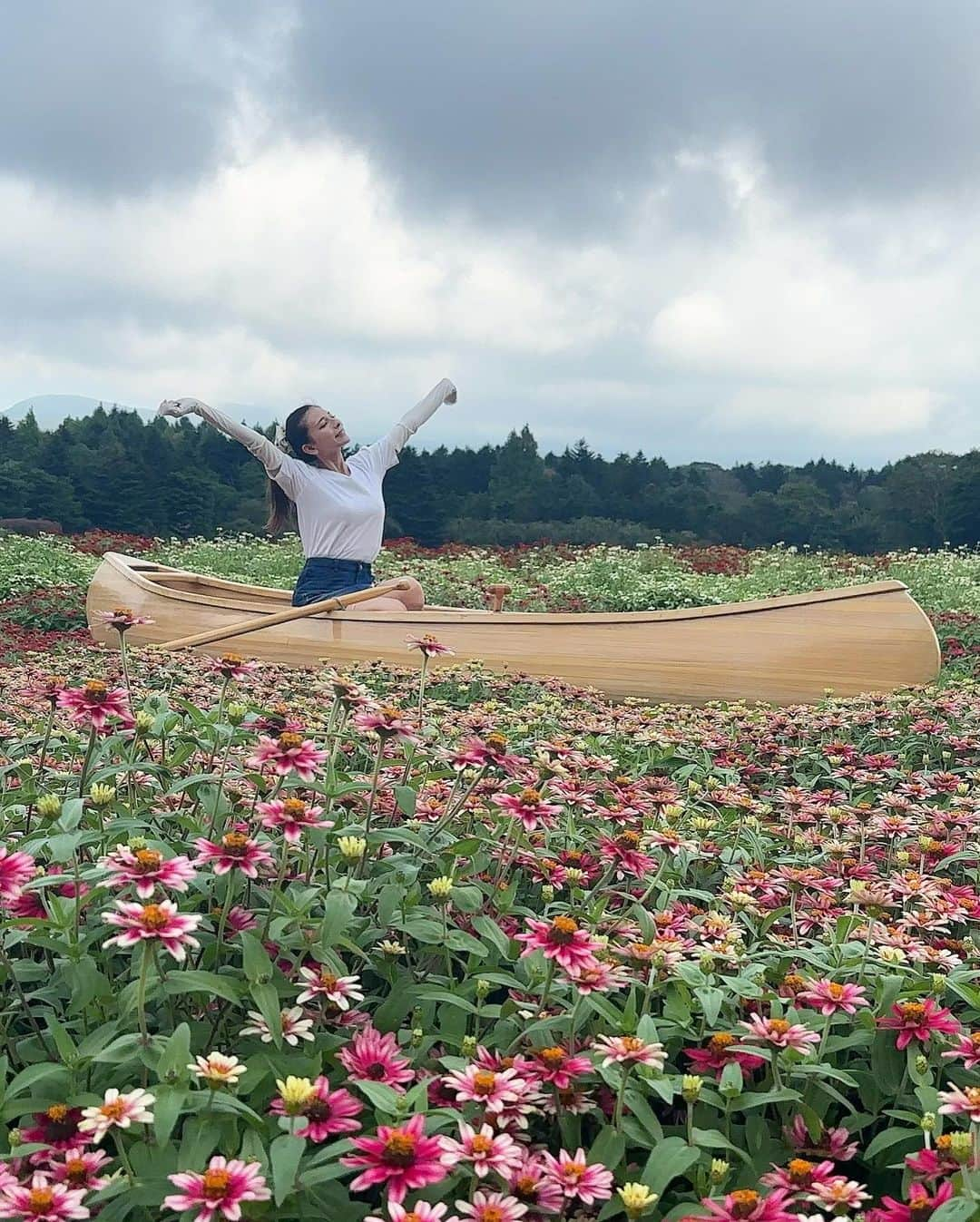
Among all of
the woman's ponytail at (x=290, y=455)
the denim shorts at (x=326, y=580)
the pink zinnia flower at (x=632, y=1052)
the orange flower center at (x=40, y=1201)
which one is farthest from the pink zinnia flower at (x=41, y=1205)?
the woman's ponytail at (x=290, y=455)

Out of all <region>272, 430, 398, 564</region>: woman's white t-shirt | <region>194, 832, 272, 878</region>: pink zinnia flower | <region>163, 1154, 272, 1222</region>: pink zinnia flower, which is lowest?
<region>163, 1154, 272, 1222</region>: pink zinnia flower

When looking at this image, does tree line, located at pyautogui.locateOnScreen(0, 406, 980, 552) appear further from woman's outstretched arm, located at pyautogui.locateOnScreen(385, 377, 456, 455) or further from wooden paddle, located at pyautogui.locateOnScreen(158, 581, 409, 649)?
wooden paddle, located at pyautogui.locateOnScreen(158, 581, 409, 649)

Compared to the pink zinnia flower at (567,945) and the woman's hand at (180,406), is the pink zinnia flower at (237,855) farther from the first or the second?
the woman's hand at (180,406)

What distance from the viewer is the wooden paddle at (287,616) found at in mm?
4633

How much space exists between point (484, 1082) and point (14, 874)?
551 mm

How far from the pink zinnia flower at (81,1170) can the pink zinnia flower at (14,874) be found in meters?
0.27

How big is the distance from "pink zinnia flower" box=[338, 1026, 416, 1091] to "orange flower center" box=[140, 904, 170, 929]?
0.80 feet

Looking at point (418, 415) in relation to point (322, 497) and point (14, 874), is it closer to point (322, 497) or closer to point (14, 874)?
point (322, 497)

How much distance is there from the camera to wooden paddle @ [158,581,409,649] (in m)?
4.63

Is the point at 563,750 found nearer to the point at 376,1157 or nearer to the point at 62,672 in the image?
the point at 376,1157

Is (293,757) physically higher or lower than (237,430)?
lower

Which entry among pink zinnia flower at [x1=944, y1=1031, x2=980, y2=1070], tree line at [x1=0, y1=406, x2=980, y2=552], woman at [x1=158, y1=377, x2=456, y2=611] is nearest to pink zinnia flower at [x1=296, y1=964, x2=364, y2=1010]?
pink zinnia flower at [x1=944, y1=1031, x2=980, y2=1070]

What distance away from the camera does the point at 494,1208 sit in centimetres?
90

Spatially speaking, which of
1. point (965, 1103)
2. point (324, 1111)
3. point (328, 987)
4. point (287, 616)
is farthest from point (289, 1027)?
point (287, 616)
